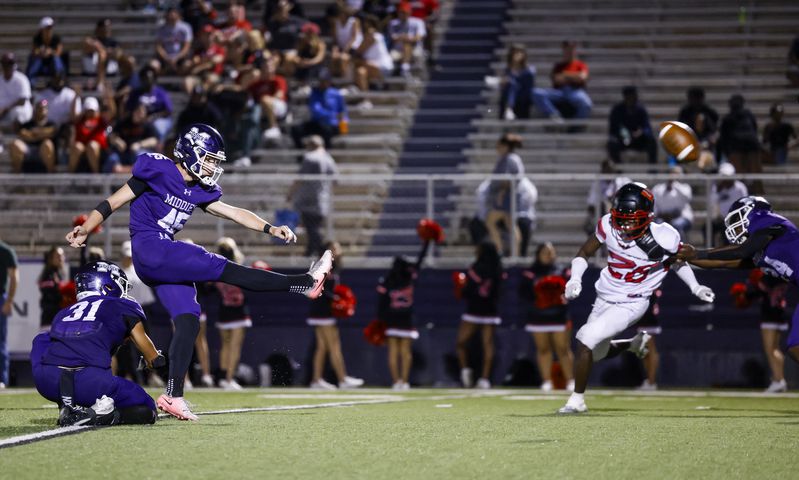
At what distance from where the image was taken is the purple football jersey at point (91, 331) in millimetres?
8844

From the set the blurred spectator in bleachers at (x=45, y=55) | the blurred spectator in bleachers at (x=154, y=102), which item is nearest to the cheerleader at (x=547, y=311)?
the blurred spectator in bleachers at (x=154, y=102)

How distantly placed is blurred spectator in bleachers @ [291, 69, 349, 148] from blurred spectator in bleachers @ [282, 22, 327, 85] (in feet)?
3.71

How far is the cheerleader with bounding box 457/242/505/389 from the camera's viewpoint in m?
16.9

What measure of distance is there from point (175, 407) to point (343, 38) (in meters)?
13.5

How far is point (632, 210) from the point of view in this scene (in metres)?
10.6

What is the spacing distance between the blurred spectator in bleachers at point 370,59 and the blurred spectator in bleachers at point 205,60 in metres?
2.17

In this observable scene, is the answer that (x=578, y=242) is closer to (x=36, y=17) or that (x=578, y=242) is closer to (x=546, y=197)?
(x=546, y=197)

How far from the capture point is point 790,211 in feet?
53.6

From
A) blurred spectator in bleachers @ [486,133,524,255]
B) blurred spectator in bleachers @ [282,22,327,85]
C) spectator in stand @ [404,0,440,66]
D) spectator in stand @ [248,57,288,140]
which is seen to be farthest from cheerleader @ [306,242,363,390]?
spectator in stand @ [404,0,440,66]

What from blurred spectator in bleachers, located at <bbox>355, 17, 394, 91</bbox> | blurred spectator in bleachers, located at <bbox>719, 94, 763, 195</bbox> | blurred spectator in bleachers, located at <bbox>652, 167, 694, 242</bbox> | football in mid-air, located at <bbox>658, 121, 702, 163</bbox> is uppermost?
blurred spectator in bleachers, located at <bbox>355, 17, 394, 91</bbox>

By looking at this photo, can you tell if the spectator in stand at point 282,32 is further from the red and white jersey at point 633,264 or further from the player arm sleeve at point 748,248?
the player arm sleeve at point 748,248

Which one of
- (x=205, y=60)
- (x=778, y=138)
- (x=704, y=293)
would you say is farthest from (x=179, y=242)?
(x=205, y=60)

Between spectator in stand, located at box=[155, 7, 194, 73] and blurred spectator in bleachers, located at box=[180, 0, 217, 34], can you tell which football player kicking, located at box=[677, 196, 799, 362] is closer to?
spectator in stand, located at box=[155, 7, 194, 73]

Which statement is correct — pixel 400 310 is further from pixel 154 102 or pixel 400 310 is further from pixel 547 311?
pixel 154 102
